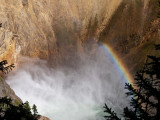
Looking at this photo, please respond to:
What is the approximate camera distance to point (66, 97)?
3331 centimetres

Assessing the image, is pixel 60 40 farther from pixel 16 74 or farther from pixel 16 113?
pixel 16 113

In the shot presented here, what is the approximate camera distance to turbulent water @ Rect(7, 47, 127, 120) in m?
28.0

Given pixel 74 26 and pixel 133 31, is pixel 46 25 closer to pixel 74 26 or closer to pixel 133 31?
pixel 74 26

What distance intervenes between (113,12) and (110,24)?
2276mm

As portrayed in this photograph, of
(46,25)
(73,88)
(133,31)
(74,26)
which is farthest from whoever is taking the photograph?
(74,26)

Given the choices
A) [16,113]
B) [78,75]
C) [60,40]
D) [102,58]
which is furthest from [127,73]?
[16,113]

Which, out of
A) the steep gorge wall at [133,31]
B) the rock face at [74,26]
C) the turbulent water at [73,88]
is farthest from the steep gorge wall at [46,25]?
the turbulent water at [73,88]

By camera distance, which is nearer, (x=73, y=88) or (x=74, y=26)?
(x=73, y=88)

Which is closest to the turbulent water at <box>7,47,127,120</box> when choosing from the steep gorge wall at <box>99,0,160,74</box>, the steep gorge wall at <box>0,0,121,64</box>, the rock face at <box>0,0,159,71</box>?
the rock face at <box>0,0,159,71</box>

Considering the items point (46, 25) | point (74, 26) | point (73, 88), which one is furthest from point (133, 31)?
point (46, 25)

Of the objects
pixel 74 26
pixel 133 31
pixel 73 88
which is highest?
pixel 74 26

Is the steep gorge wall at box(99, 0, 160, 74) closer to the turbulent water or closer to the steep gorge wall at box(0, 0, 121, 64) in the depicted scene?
the steep gorge wall at box(0, 0, 121, 64)

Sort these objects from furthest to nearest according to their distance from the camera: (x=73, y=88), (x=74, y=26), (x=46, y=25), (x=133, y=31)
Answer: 1. (x=74, y=26)
2. (x=133, y=31)
3. (x=73, y=88)
4. (x=46, y=25)

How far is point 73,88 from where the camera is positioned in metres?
36.4
